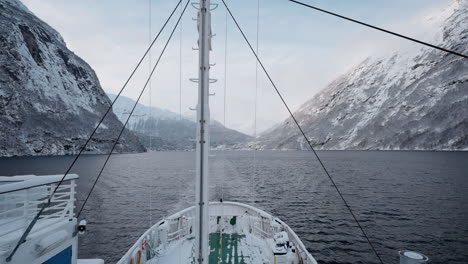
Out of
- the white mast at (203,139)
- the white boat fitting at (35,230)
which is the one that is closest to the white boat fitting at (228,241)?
the white boat fitting at (35,230)

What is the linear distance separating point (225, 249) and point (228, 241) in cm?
139

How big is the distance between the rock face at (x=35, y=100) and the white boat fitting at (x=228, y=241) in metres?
169

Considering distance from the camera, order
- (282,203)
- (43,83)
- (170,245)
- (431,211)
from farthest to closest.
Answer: (43,83) → (282,203) → (431,211) → (170,245)

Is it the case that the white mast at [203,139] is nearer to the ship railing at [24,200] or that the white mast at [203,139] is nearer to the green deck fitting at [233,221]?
the ship railing at [24,200]

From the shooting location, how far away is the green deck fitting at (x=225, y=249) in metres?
13.4

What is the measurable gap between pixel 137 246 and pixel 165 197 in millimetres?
41894

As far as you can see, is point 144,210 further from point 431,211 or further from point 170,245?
point 431,211

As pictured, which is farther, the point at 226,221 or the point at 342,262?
the point at 342,262

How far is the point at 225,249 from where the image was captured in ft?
48.6

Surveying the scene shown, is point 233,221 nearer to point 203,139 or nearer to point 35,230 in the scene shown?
point 35,230

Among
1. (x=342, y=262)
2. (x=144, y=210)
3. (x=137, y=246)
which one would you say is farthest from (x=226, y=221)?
(x=144, y=210)

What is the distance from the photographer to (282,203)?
47.2 metres

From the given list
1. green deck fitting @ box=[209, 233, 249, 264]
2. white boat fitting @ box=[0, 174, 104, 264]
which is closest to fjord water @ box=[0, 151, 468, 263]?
green deck fitting @ box=[209, 233, 249, 264]

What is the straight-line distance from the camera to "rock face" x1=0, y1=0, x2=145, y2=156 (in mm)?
145875
